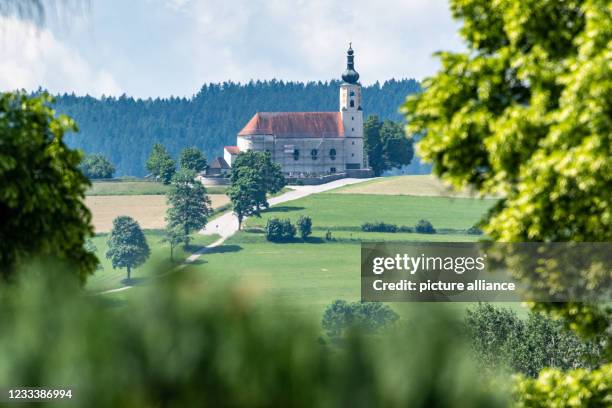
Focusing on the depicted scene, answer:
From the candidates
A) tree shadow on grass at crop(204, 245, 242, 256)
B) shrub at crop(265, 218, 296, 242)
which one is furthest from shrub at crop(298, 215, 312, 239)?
tree shadow on grass at crop(204, 245, 242, 256)

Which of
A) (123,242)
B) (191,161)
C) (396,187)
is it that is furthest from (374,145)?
(123,242)

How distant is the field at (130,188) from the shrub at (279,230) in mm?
35455

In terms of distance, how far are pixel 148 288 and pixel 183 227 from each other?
149704mm

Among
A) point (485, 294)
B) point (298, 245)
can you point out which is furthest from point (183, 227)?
point (485, 294)

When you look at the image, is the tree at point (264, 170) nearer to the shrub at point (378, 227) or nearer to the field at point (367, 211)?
the field at point (367, 211)

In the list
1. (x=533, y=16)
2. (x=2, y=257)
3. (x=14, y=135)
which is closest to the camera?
(x=2, y=257)

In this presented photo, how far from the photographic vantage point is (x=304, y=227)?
144m

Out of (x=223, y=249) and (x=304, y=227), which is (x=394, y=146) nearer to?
(x=304, y=227)

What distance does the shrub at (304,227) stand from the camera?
144 m

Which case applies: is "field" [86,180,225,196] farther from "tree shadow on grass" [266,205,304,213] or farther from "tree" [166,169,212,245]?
"tree shadow on grass" [266,205,304,213]

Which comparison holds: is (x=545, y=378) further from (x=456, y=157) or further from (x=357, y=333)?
(x=357, y=333)

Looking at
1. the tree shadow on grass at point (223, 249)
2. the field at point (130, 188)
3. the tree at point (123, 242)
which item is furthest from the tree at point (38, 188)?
the field at point (130, 188)

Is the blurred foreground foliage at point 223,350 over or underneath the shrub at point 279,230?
over

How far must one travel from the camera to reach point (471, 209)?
176 m
